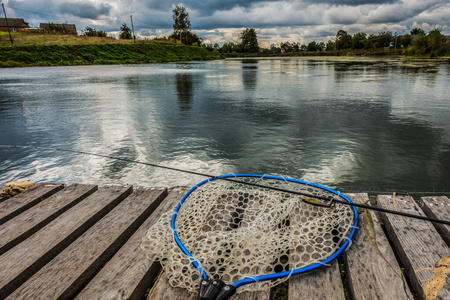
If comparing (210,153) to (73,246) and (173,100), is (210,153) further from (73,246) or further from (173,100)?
(173,100)

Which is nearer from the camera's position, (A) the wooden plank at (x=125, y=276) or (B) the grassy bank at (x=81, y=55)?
(A) the wooden plank at (x=125, y=276)

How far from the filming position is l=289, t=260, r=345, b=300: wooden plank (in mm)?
1723

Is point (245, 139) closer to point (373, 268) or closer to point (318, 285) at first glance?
point (373, 268)

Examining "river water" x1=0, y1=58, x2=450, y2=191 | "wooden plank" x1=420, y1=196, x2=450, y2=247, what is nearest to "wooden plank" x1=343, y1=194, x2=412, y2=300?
"wooden plank" x1=420, y1=196, x2=450, y2=247

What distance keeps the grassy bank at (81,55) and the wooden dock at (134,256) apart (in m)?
52.8

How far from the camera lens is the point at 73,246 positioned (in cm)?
226

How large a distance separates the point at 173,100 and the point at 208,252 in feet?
35.9

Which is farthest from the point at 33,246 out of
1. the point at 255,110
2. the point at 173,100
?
the point at 173,100

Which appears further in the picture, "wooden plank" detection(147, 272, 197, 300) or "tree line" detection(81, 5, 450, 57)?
"tree line" detection(81, 5, 450, 57)

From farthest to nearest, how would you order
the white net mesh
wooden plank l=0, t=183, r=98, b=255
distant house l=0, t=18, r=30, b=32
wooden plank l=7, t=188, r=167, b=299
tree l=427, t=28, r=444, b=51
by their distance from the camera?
distant house l=0, t=18, r=30, b=32 < tree l=427, t=28, r=444, b=51 < wooden plank l=0, t=183, r=98, b=255 < the white net mesh < wooden plank l=7, t=188, r=167, b=299

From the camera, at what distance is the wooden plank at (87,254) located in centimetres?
183

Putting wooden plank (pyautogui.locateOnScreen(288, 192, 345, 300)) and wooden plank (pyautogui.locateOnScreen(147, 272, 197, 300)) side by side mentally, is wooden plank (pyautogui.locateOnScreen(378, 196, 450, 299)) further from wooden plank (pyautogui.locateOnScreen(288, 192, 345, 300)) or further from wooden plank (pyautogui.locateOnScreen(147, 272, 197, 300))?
wooden plank (pyautogui.locateOnScreen(147, 272, 197, 300))

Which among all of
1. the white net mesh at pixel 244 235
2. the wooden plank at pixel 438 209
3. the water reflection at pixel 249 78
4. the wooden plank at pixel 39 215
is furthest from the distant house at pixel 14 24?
the wooden plank at pixel 438 209

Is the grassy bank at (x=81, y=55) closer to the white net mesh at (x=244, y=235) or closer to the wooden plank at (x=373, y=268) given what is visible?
the white net mesh at (x=244, y=235)
